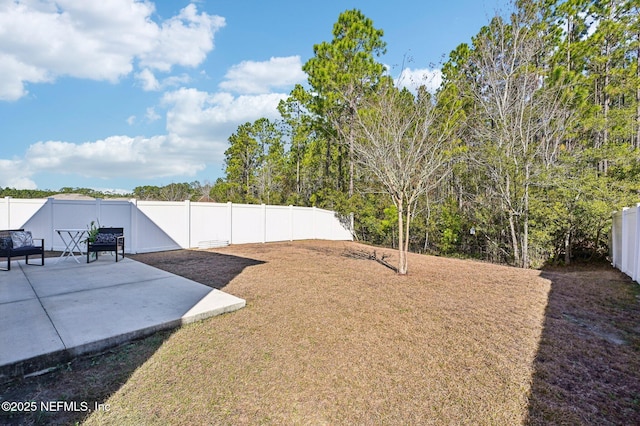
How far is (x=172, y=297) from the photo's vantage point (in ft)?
13.3

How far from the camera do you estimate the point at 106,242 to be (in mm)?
6559

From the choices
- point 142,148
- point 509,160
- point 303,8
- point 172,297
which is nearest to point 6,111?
point 142,148

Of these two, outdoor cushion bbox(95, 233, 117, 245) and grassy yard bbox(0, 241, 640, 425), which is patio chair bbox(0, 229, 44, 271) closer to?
outdoor cushion bbox(95, 233, 117, 245)

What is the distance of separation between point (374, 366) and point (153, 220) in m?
8.52

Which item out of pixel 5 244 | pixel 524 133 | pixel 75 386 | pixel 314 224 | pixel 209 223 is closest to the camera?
pixel 75 386

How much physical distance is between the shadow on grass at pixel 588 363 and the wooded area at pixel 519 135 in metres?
3.25

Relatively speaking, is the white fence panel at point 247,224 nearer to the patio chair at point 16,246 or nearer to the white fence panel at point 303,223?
the white fence panel at point 303,223

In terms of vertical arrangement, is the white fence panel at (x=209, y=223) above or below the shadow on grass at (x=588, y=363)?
above

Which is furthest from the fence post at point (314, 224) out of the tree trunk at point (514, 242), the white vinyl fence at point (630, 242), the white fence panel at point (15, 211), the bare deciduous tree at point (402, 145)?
the white vinyl fence at point (630, 242)

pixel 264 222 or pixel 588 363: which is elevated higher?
pixel 264 222

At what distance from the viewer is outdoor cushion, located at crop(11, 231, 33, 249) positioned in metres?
5.72

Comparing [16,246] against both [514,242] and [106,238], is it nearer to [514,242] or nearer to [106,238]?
[106,238]

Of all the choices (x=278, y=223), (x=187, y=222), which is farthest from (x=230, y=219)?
(x=278, y=223)

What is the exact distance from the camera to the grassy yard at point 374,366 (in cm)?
193
